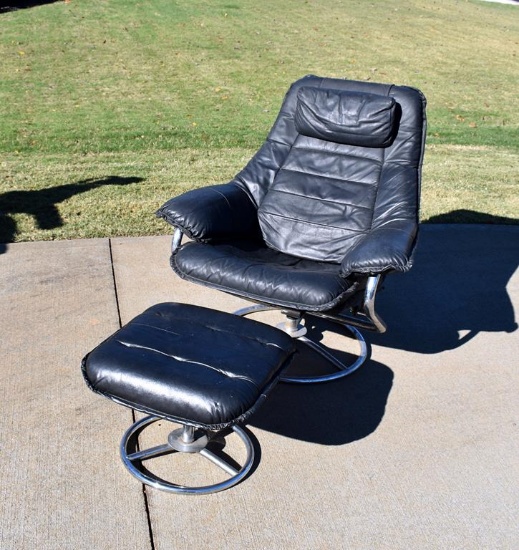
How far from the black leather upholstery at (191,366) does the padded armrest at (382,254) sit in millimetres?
567

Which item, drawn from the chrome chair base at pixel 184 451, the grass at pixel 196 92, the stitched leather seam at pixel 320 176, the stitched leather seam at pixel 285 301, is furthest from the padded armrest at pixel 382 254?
the grass at pixel 196 92

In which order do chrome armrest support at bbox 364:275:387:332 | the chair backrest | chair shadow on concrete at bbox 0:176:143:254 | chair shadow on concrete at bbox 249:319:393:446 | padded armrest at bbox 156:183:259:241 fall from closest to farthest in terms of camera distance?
chair shadow on concrete at bbox 249:319:393:446
chrome armrest support at bbox 364:275:387:332
padded armrest at bbox 156:183:259:241
the chair backrest
chair shadow on concrete at bbox 0:176:143:254

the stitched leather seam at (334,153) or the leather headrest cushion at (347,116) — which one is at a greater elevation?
the leather headrest cushion at (347,116)

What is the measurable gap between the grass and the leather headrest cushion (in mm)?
1652

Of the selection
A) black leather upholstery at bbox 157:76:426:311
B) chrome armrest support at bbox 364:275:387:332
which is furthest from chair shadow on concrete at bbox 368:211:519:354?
chrome armrest support at bbox 364:275:387:332

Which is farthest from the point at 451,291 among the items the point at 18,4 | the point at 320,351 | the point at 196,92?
the point at 18,4

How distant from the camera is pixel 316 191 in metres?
4.77

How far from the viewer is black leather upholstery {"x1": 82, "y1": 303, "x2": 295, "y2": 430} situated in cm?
294

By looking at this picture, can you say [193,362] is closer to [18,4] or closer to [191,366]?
[191,366]

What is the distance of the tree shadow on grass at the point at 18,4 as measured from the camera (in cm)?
1535

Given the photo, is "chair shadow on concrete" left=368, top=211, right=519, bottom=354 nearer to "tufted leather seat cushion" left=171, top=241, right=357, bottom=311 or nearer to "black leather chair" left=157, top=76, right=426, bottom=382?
"black leather chair" left=157, top=76, right=426, bottom=382

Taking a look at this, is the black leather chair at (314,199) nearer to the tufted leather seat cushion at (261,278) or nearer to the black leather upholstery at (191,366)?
the tufted leather seat cushion at (261,278)

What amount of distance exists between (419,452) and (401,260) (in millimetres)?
873

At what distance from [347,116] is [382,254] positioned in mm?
1319
